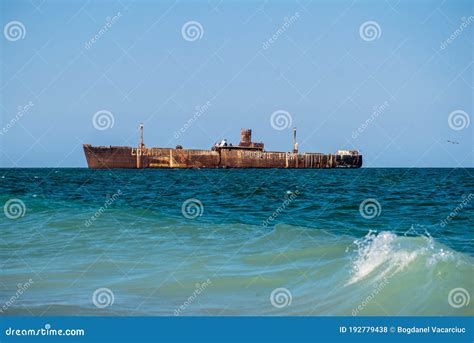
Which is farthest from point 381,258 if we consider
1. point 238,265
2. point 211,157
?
point 211,157

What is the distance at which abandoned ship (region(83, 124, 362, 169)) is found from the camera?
219 ft

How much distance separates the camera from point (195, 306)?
261 inches

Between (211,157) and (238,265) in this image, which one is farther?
(211,157)

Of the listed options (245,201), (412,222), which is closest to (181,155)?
(245,201)

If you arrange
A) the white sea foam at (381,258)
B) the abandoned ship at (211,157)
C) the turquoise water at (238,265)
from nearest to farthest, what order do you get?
the turquoise water at (238,265)
the white sea foam at (381,258)
the abandoned ship at (211,157)

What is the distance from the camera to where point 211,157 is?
70.6 m

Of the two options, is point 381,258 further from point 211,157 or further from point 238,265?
point 211,157

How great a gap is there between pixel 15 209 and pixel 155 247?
32.2 feet

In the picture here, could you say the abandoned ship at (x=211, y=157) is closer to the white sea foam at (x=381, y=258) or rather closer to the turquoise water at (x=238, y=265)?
the turquoise water at (x=238, y=265)

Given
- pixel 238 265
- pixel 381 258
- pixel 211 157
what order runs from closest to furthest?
pixel 381 258
pixel 238 265
pixel 211 157

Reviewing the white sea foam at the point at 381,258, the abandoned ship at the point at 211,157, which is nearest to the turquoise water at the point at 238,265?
the white sea foam at the point at 381,258

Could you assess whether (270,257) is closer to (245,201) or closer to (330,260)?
(330,260)

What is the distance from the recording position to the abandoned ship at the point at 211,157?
66.6 meters

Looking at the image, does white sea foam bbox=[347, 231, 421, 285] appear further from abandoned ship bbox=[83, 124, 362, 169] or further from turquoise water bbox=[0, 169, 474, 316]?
abandoned ship bbox=[83, 124, 362, 169]
